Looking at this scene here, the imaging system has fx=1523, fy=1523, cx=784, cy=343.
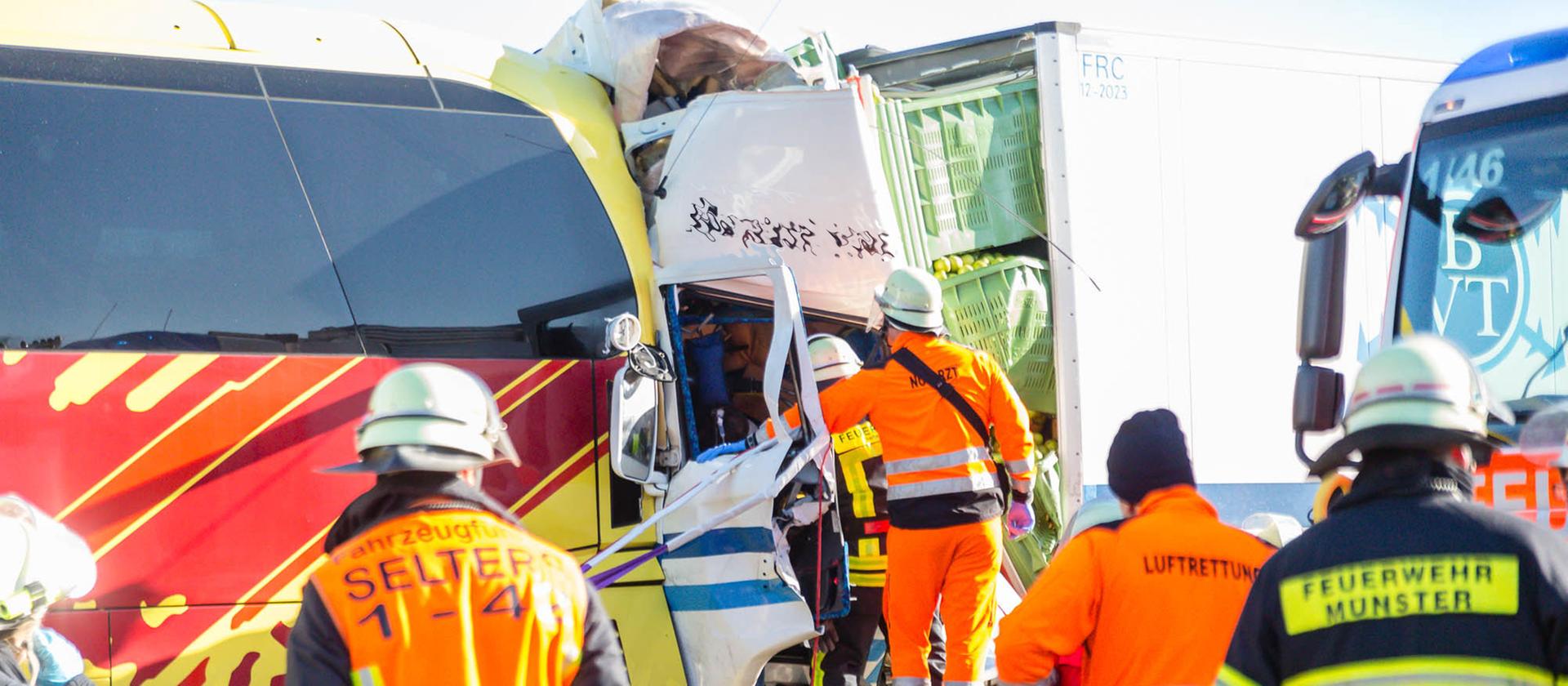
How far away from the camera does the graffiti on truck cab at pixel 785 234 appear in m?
5.77

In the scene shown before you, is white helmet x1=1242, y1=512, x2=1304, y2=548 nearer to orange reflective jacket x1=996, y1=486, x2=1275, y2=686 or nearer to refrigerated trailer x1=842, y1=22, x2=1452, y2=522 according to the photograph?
refrigerated trailer x1=842, y1=22, x2=1452, y2=522

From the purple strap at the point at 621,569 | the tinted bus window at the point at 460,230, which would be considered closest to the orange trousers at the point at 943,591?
the purple strap at the point at 621,569

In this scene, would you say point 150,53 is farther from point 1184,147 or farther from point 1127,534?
point 1184,147

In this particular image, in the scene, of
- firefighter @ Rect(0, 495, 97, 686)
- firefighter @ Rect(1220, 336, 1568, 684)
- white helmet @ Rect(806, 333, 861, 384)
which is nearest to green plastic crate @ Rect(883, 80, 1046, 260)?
white helmet @ Rect(806, 333, 861, 384)

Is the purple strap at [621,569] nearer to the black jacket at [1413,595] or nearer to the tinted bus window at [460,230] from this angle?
the tinted bus window at [460,230]

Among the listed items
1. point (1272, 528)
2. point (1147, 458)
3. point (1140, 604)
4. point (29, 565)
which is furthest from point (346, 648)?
point (1272, 528)

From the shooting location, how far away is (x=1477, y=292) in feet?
15.9

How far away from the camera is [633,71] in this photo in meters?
5.96

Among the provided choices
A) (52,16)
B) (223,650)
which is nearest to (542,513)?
(223,650)

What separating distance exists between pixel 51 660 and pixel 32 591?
304 mm

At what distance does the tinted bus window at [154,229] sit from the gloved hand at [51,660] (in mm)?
1087

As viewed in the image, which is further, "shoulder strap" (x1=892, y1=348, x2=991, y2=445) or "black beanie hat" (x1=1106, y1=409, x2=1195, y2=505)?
"shoulder strap" (x1=892, y1=348, x2=991, y2=445)

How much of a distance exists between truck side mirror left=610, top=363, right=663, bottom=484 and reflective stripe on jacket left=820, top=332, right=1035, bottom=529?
767 mm

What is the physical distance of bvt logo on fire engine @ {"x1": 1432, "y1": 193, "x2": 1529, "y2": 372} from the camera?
15.5 feet
